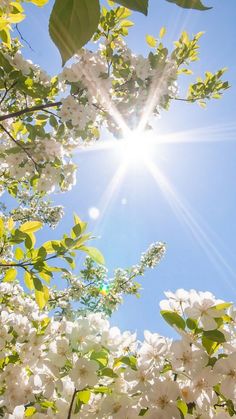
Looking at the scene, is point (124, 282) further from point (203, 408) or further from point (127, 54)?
point (203, 408)

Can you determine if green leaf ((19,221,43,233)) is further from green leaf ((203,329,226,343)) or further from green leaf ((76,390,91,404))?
green leaf ((203,329,226,343))

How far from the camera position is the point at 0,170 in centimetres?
577

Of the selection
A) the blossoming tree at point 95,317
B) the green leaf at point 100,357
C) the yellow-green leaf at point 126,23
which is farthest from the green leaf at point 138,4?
the yellow-green leaf at point 126,23

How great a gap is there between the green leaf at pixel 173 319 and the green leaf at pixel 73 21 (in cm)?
138

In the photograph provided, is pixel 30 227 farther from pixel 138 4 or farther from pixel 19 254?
pixel 138 4

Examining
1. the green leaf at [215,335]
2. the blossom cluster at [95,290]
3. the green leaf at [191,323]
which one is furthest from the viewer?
the blossom cluster at [95,290]

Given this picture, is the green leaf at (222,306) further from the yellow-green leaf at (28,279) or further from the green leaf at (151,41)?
the green leaf at (151,41)

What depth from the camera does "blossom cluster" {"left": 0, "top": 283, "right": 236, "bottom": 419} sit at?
1471mm

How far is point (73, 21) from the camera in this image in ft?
1.48

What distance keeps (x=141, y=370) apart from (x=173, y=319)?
27cm

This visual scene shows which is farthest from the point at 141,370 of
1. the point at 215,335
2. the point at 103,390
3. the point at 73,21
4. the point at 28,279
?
the point at 73,21

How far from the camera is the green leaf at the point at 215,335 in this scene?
4.79 feet

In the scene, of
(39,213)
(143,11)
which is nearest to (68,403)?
(143,11)

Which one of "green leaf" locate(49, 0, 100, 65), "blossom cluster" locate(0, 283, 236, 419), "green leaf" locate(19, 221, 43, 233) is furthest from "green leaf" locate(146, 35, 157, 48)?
"green leaf" locate(49, 0, 100, 65)
